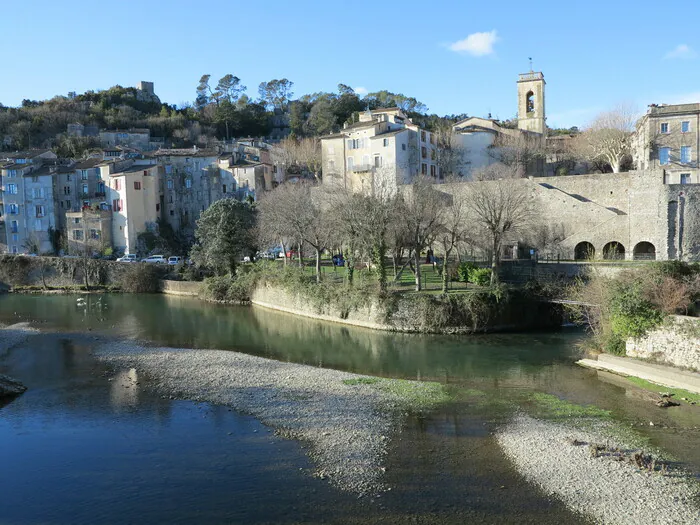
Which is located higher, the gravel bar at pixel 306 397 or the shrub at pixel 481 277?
the shrub at pixel 481 277

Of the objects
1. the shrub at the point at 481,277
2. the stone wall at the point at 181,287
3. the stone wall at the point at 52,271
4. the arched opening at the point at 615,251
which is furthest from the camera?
the stone wall at the point at 52,271

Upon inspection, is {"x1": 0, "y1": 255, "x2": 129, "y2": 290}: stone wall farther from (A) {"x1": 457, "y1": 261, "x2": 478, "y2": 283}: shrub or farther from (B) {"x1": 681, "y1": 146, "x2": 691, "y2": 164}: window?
(B) {"x1": 681, "y1": 146, "x2": 691, "y2": 164}: window

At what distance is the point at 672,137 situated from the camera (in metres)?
49.0

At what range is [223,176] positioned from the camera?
220ft

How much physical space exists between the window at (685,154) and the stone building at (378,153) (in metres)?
22.8

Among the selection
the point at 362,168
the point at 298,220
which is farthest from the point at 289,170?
the point at 298,220

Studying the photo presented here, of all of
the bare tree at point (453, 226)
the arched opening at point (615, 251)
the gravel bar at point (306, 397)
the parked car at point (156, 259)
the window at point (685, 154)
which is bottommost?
the gravel bar at point (306, 397)

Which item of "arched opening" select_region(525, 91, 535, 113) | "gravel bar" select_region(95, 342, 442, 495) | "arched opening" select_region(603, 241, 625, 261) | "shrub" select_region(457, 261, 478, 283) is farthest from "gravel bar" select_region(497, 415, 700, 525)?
"arched opening" select_region(525, 91, 535, 113)

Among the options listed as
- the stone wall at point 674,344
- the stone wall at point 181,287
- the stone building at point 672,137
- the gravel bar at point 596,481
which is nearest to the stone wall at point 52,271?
the stone wall at point 181,287

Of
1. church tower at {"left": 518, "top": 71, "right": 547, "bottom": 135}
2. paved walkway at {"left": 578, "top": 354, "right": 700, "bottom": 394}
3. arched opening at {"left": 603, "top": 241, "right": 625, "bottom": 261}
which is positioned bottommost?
paved walkway at {"left": 578, "top": 354, "right": 700, "bottom": 394}

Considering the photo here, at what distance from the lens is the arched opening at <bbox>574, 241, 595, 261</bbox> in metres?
42.2

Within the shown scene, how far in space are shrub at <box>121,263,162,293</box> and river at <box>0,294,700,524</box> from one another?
2402 centimetres

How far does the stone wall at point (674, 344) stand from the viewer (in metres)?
20.4

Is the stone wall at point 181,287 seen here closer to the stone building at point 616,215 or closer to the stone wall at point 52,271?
the stone wall at point 52,271
